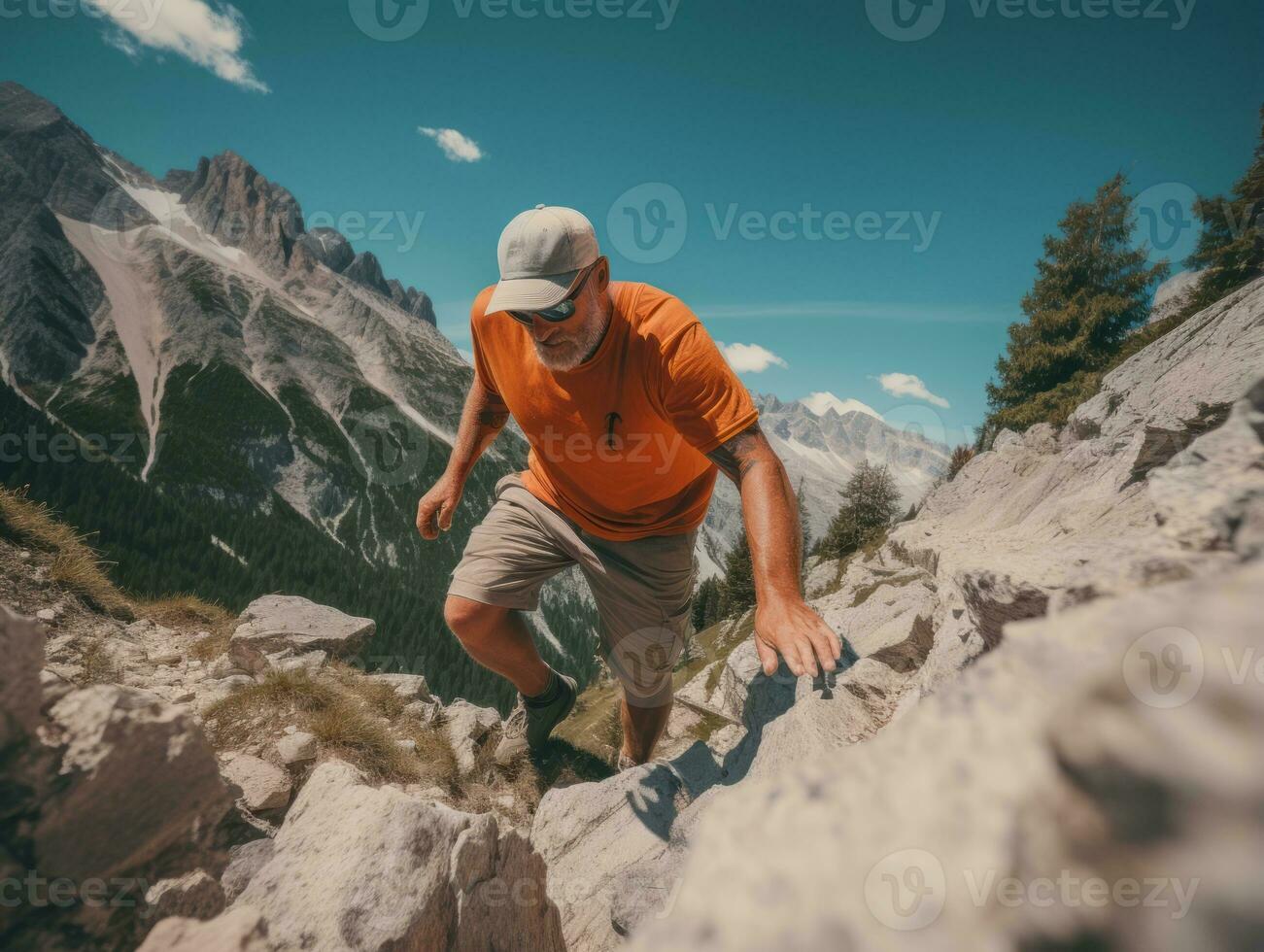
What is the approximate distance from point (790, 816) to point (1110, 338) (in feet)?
103

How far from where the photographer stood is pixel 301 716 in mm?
4438

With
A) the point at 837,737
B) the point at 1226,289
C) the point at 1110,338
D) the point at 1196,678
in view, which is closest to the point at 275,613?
the point at 837,737

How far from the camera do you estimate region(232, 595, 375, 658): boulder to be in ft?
21.8

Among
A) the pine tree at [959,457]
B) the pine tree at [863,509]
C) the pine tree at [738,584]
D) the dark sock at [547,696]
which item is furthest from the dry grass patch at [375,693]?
the pine tree at [959,457]

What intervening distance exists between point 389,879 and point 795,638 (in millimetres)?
1848

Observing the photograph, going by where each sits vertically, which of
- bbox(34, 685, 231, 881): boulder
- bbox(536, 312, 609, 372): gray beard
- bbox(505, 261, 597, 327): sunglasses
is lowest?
bbox(34, 685, 231, 881): boulder

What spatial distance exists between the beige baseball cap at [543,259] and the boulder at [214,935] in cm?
329

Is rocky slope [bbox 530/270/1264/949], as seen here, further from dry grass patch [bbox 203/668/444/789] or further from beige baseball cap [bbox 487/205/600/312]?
dry grass patch [bbox 203/668/444/789]

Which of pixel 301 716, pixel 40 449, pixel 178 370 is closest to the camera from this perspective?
pixel 301 716

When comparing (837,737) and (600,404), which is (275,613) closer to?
(600,404)

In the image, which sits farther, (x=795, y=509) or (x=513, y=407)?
(x=513, y=407)

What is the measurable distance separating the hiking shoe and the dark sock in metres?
0.02

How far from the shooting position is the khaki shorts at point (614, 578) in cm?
469

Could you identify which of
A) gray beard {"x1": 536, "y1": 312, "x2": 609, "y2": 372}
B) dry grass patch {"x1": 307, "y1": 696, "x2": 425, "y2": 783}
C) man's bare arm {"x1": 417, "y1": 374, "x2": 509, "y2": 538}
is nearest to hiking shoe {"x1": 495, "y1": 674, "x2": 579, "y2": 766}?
dry grass patch {"x1": 307, "y1": 696, "x2": 425, "y2": 783}
